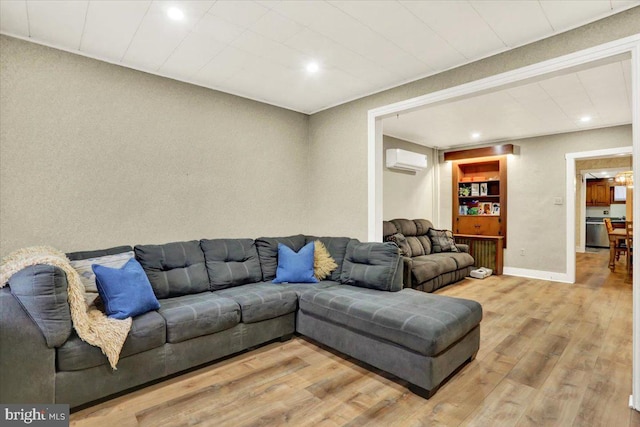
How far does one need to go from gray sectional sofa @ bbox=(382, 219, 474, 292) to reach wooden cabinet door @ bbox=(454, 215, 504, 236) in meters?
0.85

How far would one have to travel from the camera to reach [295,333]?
11.1 feet

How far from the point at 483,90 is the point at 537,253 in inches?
177

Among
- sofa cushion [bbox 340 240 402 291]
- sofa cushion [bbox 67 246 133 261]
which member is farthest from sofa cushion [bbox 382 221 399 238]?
sofa cushion [bbox 67 246 133 261]

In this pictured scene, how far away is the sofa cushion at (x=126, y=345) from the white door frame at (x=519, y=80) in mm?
2347

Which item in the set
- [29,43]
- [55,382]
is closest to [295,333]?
[55,382]

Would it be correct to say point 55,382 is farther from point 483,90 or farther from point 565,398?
point 483,90

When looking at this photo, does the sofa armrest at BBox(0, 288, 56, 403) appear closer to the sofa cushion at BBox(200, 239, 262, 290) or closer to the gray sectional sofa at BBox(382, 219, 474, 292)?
the sofa cushion at BBox(200, 239, 262, 290)

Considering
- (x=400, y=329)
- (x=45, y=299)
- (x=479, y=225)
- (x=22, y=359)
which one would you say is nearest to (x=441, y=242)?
(x=479, y=225)

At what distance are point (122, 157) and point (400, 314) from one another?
2810 mm

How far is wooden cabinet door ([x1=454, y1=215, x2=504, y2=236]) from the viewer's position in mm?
6660

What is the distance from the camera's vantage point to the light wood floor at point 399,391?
200cm

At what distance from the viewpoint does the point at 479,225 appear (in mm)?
6918

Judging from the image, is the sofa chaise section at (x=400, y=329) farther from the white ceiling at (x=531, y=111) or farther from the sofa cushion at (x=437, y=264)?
the white ceiling at (x=531, y=111)

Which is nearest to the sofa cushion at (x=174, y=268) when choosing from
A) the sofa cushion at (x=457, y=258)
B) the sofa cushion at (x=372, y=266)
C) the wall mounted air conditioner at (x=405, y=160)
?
the sofa cushion at (x=372, y=266)
